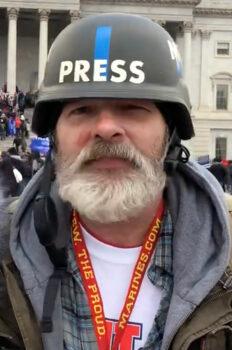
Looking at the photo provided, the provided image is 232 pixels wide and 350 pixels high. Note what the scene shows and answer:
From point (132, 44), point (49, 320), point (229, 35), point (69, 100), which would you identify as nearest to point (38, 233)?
point (49, 320)

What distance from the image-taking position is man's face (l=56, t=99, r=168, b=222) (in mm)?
2129

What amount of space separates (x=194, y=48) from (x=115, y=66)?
43.3 m

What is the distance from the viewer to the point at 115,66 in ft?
7.31

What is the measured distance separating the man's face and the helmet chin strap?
79 mm

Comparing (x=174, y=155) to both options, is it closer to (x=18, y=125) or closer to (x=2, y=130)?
(x=18, y=125)

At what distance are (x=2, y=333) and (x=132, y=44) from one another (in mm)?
1001

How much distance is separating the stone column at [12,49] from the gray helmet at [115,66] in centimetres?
3938

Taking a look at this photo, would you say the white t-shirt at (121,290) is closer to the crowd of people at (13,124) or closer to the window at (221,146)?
the crowd of people at (13,124)

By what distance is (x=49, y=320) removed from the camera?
2.09 meters

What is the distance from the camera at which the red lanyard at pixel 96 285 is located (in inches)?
84.2

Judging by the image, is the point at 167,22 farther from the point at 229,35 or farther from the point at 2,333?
the point at 2,333

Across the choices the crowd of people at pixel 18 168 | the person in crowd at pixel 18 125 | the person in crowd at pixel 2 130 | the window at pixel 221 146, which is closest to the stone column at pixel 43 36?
the person in crowd at pixel 18 125

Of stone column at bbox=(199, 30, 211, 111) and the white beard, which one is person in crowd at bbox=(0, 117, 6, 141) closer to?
stone column at bbox=(199, 30, 211, 111)

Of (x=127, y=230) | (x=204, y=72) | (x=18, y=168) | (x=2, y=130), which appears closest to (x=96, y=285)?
(x=127, y=230)
